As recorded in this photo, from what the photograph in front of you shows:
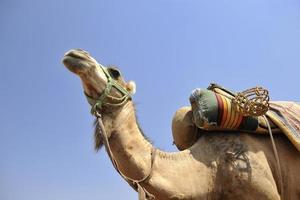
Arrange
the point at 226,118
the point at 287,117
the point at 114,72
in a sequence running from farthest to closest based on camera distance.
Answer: the point at 287,117
the point at 226,118
the point at 114,72

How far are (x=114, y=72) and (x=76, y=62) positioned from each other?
1.63ft

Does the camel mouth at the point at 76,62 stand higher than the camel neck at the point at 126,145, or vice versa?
the camel mouth at the point at 76,62

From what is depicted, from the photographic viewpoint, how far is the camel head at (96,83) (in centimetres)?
434

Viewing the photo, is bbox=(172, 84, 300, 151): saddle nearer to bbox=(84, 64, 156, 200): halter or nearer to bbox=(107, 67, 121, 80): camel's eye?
bbox=(84, 64, 156, 200): halter

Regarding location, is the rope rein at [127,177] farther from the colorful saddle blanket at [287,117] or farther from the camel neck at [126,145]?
the colorful saddle blanket at [287,117]

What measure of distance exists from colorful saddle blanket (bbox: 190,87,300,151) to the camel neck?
78 centimetres

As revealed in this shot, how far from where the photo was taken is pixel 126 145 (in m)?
4.39

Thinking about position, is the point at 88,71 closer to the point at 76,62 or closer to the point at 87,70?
the point at 87,70

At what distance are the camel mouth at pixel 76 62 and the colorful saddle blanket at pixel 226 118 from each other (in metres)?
1.28

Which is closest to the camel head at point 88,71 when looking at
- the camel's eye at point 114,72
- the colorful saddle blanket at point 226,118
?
the camel's eye at point 114,72

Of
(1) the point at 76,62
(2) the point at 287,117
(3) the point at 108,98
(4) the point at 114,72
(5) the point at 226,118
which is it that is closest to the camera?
(1) the point at 76,62

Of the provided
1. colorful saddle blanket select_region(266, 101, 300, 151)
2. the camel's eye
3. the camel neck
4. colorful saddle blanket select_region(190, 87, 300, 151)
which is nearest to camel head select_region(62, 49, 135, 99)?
the camel's eye

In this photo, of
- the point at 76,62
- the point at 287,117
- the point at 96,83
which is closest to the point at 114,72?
the point at 96,83

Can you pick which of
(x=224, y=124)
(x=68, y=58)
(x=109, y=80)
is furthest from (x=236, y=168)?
(x=68, y=58)
